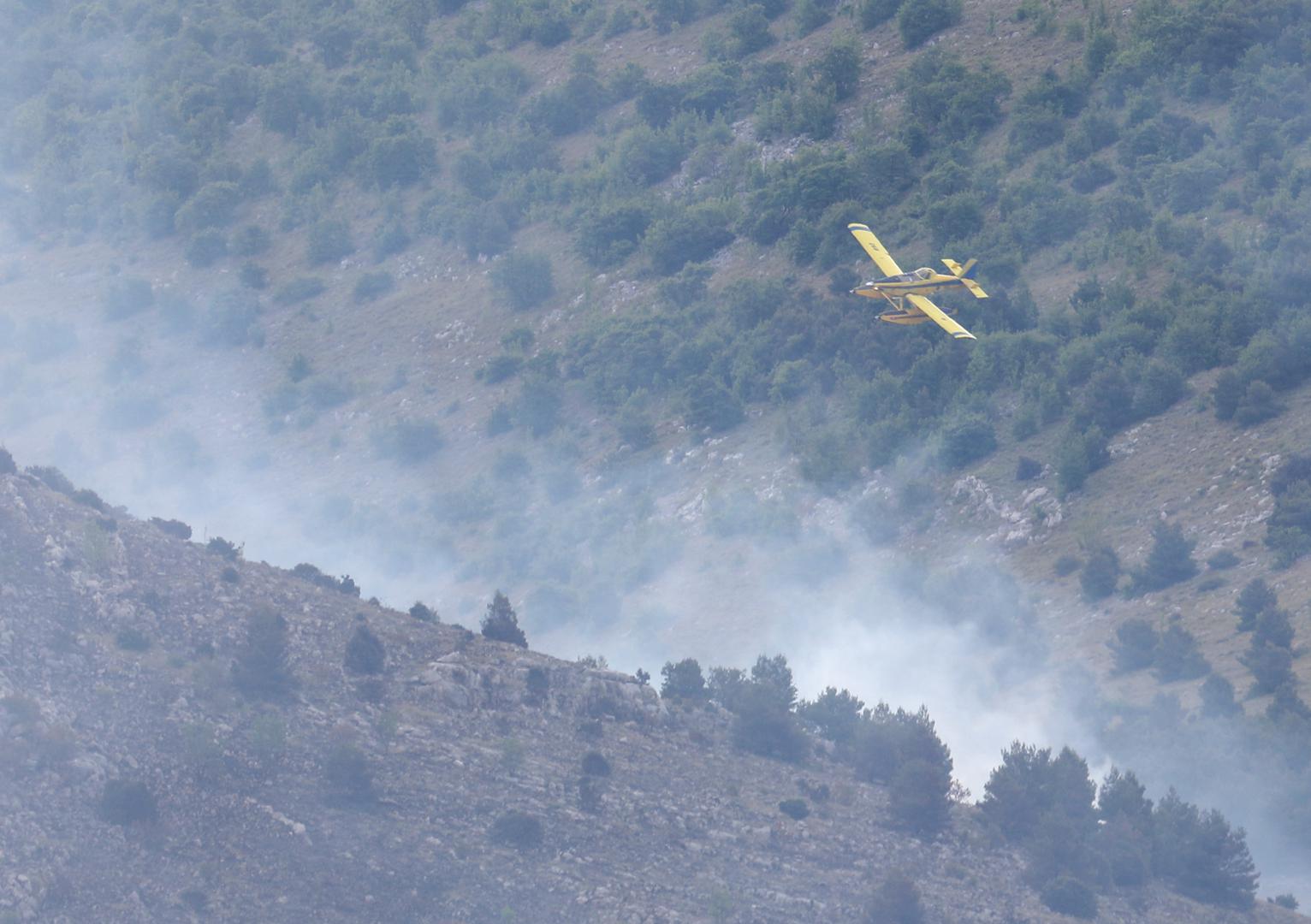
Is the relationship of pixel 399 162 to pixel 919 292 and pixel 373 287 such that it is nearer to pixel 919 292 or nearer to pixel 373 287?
pixel 373 287

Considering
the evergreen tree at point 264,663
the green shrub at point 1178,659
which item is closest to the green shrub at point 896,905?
the evergreen tree at point 264,663

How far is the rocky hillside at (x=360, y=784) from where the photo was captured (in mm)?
39625

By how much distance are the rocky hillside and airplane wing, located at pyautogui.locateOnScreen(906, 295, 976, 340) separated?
26957 millimetres

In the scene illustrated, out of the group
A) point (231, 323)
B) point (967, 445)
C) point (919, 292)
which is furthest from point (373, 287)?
point (967, 445)

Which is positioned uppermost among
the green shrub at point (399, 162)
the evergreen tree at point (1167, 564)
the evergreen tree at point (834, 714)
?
the green shrub at point (399, 162)

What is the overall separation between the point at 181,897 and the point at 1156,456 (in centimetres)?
4306

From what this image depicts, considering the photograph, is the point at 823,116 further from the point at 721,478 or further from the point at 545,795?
the point at 545,795

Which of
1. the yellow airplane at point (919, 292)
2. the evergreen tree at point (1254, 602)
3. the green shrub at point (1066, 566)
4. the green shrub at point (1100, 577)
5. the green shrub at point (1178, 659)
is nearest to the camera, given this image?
the green shrub at point (1178, 659)

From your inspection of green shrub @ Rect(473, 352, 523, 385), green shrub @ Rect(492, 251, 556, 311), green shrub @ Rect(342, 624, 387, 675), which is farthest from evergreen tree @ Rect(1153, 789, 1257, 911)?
green shrub @ Rect(492, 251, 556, 311)

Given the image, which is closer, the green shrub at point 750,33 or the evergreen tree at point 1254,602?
the evergreen tree at point 1254,602

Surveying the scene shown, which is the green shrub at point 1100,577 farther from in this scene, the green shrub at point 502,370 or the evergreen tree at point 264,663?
the green shrub at point 502,370

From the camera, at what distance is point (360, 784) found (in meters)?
43.2

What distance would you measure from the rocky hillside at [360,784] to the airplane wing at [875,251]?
106 feet

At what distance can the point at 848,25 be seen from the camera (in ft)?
346
